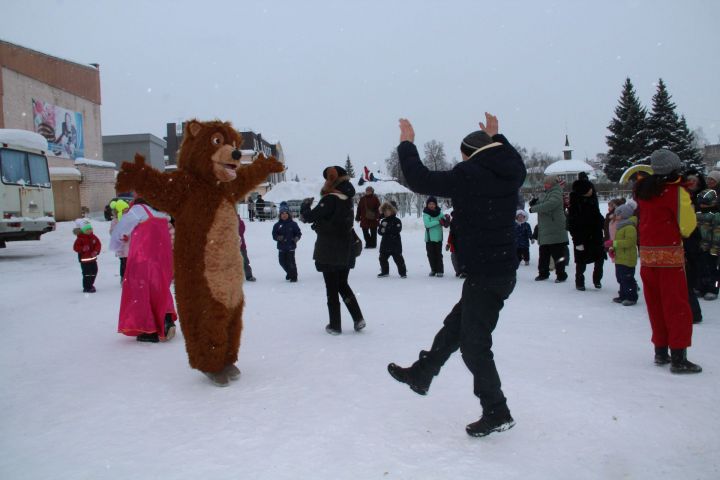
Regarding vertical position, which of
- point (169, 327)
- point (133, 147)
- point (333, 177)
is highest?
point (133, 147)

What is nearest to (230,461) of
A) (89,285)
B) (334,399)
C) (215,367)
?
(334,399)

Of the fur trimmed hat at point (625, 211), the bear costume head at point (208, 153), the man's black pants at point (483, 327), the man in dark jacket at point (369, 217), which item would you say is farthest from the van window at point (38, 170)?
the man's black pants at point (483, 327)

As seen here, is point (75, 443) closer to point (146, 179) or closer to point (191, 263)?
point (191, 263)

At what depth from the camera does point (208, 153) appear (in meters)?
4.48

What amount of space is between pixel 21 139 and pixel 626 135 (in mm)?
37763

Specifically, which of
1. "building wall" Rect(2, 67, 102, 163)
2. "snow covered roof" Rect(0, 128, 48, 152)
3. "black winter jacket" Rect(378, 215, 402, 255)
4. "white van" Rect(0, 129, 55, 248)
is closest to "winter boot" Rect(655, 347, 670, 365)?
"black winter jacket" Rect(378, 215, 402, 255)

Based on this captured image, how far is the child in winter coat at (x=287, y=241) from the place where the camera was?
35.0ft

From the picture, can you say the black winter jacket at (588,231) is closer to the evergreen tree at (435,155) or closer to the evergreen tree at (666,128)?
the evergreen tree at (666,128)

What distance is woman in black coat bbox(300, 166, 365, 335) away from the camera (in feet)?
19.8

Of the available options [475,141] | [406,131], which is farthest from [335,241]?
[475,141]

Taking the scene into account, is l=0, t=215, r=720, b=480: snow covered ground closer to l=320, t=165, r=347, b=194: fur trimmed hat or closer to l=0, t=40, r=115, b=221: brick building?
l=320, t=165, r=347, b=194: fur trimmed hat

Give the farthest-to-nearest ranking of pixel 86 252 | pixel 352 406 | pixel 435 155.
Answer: pixel 435 155 → pixel 86 252 → pixel 352 406

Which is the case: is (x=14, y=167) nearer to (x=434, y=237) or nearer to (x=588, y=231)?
(x=434, y=237)

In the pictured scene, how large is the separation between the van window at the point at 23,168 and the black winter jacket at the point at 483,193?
1656 cm
